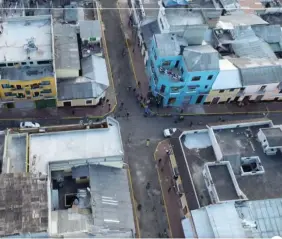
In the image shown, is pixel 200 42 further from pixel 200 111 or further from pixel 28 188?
pixel 28 188

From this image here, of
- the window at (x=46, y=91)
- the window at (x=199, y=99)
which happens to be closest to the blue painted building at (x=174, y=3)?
the window at (x=199, y=99)

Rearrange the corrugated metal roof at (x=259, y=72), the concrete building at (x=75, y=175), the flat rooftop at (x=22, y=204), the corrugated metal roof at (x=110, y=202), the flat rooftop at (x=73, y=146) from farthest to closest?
the corrugated metal roof at (x=259, y=72) → the flat rooftop at (x=73, y=146) → the corrugated metal roof at (x=110, y=202) → the concrete building at (x=75, y=175) → the flat rooftop at (x=22, y=204)

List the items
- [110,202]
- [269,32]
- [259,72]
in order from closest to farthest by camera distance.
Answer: [110,202], [259,72], [269,32]

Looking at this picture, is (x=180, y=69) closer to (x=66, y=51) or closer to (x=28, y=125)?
(x=66, y=51)

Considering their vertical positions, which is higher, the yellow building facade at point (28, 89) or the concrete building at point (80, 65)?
the concrete building at point (80, 65)

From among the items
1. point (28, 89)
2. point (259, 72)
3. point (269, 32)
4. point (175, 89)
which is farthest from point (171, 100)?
point (269, 32)

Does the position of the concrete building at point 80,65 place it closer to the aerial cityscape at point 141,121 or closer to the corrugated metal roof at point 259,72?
the aerial cityscape at point 141,121

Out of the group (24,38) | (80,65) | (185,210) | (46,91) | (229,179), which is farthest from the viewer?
(80,65)

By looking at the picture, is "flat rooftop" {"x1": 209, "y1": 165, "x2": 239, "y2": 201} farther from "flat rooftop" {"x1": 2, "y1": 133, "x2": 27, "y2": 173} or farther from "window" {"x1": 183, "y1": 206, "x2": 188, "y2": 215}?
"flat rooftop" {"x1": 2, "y1": 133, "x2": 27, "y2": 173}
